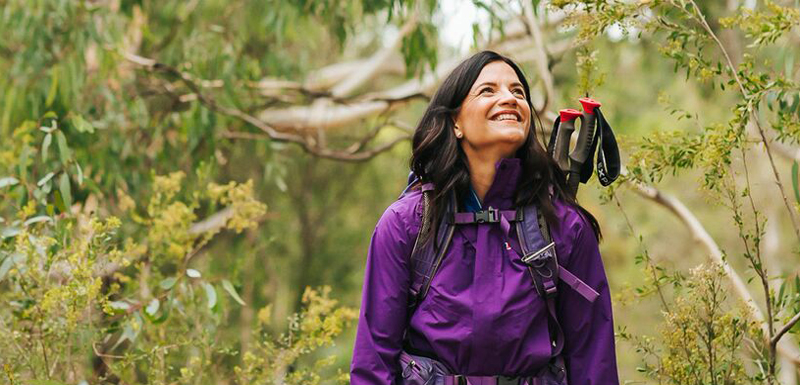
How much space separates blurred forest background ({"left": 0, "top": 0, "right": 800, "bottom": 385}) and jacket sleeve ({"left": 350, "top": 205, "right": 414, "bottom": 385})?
2.82ft

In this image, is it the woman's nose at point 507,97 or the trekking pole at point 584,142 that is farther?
the trekking pole at point 584,142

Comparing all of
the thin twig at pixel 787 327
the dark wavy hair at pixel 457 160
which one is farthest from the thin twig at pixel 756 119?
the dark wavy hair at pixel 457 160

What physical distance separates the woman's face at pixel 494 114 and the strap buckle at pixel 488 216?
21cm

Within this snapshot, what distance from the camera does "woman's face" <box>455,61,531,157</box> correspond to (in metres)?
2.61

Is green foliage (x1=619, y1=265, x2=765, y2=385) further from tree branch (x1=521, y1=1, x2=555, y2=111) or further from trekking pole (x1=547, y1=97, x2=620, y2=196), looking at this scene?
tree branch (x1=521, y1=1, x2=555, y2=111)

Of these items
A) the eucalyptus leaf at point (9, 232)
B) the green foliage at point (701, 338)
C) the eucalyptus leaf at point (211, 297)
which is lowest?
the eucalyptus leaf at point (211, 297)

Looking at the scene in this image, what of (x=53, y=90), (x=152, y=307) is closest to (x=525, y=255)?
(x=152, y=307)

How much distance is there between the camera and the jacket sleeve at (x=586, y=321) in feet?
8.06

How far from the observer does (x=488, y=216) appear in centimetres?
249

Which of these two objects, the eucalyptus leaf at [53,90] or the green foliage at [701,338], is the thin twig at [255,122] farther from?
the green foliage at [701,338]

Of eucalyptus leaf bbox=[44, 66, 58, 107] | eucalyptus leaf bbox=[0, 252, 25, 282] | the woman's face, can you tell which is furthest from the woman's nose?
eucalyptus leaf bbox=[44, 66, 58, 107]

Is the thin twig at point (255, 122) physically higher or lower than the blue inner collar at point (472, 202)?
lower

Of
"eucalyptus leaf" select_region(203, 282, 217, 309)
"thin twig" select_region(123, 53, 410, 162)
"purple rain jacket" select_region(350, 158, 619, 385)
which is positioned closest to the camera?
"purple rain jacket" select_region(350, 158, 619, 385)

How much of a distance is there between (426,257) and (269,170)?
435 cm
